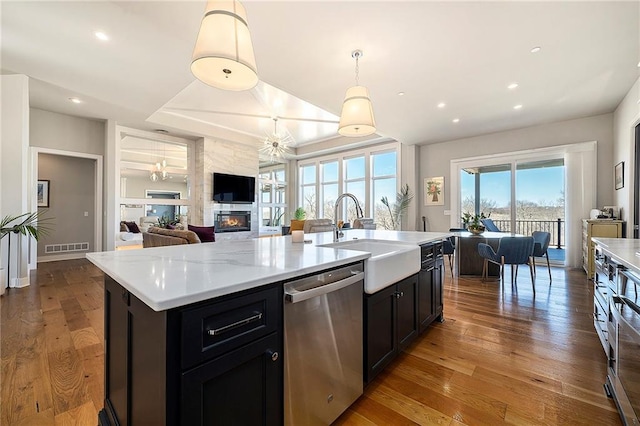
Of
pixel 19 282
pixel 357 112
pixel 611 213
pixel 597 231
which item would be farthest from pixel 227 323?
pixel 611 213

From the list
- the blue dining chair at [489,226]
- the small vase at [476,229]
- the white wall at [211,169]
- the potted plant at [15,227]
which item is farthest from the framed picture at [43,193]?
the blue dining chair at [489,226]

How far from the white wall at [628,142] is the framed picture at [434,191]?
3050mm

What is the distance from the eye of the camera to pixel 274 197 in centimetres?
1048

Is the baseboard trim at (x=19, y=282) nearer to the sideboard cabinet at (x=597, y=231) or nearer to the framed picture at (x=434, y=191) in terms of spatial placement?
the framed picture at (x=434, y=191)

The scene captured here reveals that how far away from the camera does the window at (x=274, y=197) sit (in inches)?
399

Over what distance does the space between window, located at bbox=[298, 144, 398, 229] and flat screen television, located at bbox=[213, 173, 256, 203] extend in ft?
8.05

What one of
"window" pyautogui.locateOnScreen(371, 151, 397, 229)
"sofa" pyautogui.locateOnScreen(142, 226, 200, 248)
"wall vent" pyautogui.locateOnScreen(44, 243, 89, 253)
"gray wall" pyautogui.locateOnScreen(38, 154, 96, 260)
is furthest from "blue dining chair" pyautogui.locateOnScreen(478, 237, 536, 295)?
"wall vent" pyautogui.locateOnScreen(44, 243, 89, 253)

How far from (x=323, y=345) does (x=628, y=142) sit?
5.52 metres

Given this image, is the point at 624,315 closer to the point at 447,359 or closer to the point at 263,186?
the point at 447,359

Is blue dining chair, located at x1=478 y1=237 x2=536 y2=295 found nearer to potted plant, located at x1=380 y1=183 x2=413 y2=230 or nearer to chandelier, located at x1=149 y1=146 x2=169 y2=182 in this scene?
potted plant, located at x1=380 y1=183 x2=413 y2=230

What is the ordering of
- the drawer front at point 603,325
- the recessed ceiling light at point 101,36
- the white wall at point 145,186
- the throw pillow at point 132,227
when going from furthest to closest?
the white wall at point 145,186 → the throw pillow at point 132,227 → the recessed ceiling light at point 101,36 → the drawer front at point 603,325

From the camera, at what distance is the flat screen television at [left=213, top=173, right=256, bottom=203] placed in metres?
7.42

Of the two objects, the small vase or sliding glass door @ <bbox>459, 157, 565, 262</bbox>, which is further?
sliding glass door @ <bbox>459, 157, 565, 262</bbox>

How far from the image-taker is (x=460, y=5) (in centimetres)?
237
